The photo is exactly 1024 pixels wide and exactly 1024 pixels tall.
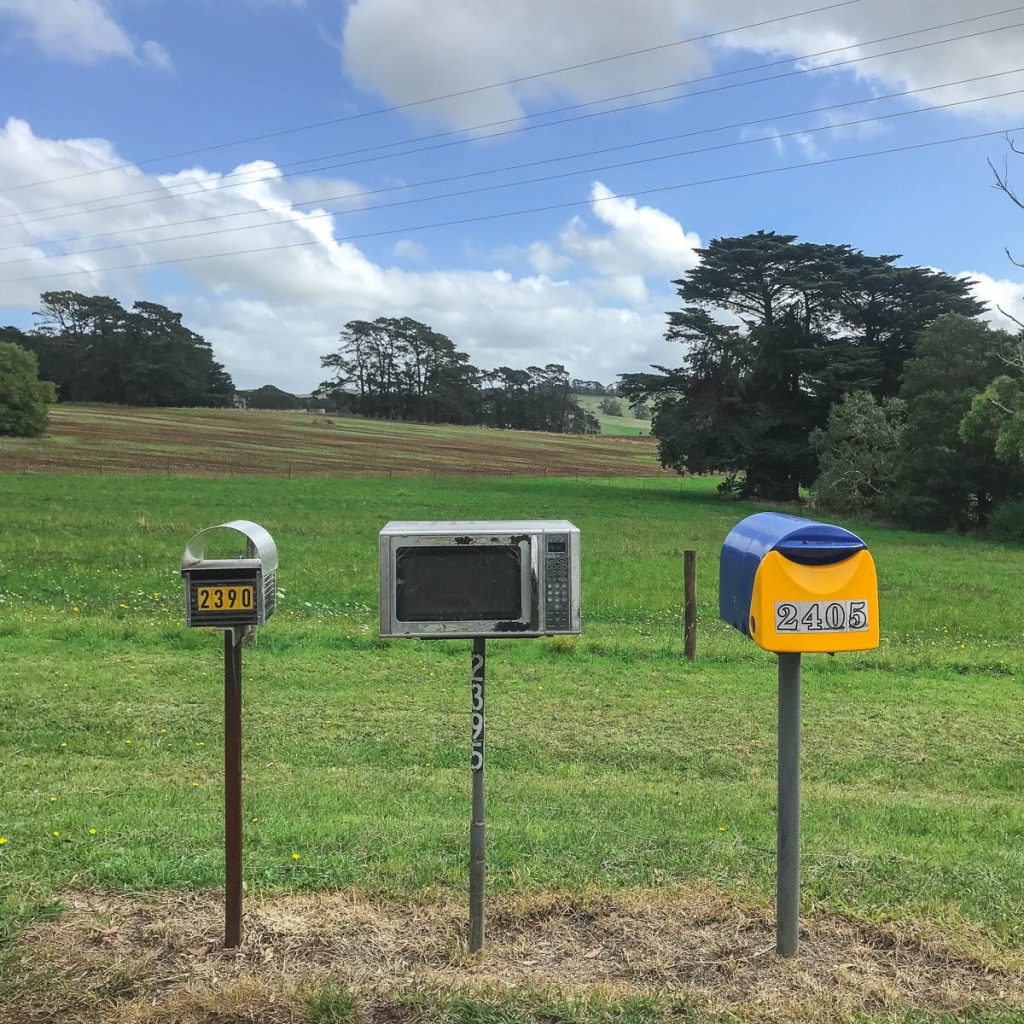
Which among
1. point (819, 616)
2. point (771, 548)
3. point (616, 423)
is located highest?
point (616, 423)

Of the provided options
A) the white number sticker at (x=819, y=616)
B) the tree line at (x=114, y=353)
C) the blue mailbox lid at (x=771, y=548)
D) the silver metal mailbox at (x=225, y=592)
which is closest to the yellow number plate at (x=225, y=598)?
the silver metal mailbox at (x=225, y=592)

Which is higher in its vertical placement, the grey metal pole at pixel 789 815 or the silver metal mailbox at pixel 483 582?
the silver metal mailbox at pixel 483 582

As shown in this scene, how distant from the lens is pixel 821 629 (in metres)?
3.01

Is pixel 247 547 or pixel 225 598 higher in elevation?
pixel 247 547

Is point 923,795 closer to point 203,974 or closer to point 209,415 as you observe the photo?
point 203,974

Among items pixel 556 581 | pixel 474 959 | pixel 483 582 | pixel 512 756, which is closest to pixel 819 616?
pixel 556 581

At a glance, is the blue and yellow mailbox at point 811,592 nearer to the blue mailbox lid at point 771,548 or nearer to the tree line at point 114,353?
the blue mailbox lid at point 771,548

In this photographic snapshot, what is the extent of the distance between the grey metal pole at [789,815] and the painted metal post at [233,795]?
186 cm

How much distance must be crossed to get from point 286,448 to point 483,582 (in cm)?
6608

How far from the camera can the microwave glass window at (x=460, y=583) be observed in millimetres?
3006

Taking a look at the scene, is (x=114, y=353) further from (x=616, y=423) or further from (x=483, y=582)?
(x=483, y=582)

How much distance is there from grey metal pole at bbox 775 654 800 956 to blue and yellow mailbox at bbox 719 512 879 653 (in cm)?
18

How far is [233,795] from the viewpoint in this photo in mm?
3191

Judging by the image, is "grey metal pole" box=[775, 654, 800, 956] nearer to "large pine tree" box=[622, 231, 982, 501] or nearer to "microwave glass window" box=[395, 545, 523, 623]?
"microwave glass window" box=[395, 545, 523, 623]
